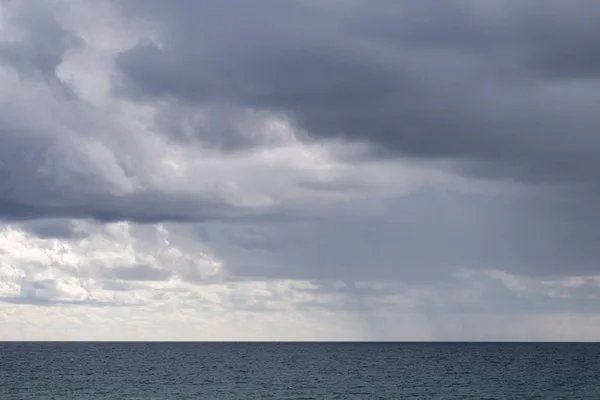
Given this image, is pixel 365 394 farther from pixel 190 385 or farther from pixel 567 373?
pixel 567 373

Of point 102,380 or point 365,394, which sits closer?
point 365,394

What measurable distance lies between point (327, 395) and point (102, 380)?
52385mm

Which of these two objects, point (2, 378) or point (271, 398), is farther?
point (2, 378)

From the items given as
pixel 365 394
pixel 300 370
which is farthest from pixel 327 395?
pixel 300 370

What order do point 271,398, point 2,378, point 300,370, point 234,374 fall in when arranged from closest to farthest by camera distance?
point 271,398, point 2,378, point 234,374, point 300,370

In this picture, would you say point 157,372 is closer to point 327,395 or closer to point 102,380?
point 102,380

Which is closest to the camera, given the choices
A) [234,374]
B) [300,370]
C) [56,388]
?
[56,388]

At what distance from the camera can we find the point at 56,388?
13438 centimetres

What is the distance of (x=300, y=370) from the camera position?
19438 cm

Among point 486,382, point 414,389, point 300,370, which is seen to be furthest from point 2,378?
point 486,382

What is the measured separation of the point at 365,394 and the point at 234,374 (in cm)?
5466

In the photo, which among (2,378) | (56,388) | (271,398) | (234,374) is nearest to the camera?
(271,398)

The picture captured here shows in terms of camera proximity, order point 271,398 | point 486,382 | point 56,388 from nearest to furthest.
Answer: point 271,398
point 56,388
point 486,382

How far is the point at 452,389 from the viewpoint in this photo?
442ft
